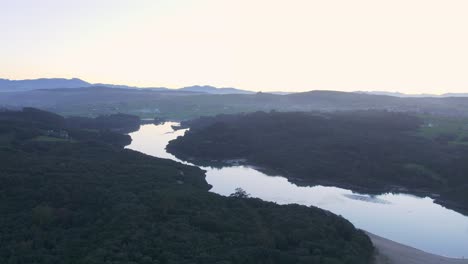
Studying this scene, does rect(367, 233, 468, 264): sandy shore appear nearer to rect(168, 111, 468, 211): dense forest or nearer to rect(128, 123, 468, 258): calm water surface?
rect(128, 123, 468, 258): calm water surface

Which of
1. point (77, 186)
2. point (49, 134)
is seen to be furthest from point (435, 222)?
point (49, 134)

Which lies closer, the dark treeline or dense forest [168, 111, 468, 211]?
dense forest [168, 111, 468, 211]

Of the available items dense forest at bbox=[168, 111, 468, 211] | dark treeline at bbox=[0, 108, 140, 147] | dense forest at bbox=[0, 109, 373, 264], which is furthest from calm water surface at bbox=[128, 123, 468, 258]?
dark treeline at bbox=[0, 108, 140, 147]

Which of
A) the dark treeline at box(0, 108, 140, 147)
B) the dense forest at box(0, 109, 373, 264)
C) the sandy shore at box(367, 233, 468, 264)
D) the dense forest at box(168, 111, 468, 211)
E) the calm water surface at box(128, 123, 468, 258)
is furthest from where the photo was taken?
the dark treeline at box(0, 108, 140, 147)

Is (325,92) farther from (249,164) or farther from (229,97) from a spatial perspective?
(249,164)

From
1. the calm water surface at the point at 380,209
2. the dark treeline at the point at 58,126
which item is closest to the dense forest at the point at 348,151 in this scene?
the calm water surface at the point at 380,209

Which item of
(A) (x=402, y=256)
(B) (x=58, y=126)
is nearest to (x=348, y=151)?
(A) (x=402, y=256)

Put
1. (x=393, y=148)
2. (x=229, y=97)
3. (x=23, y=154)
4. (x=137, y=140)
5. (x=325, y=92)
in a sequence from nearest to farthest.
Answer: (x=23, y=154)
(x=393, y=148)
(x=137, y=140)
(x=325, y=92)
(x=229, y=97)
